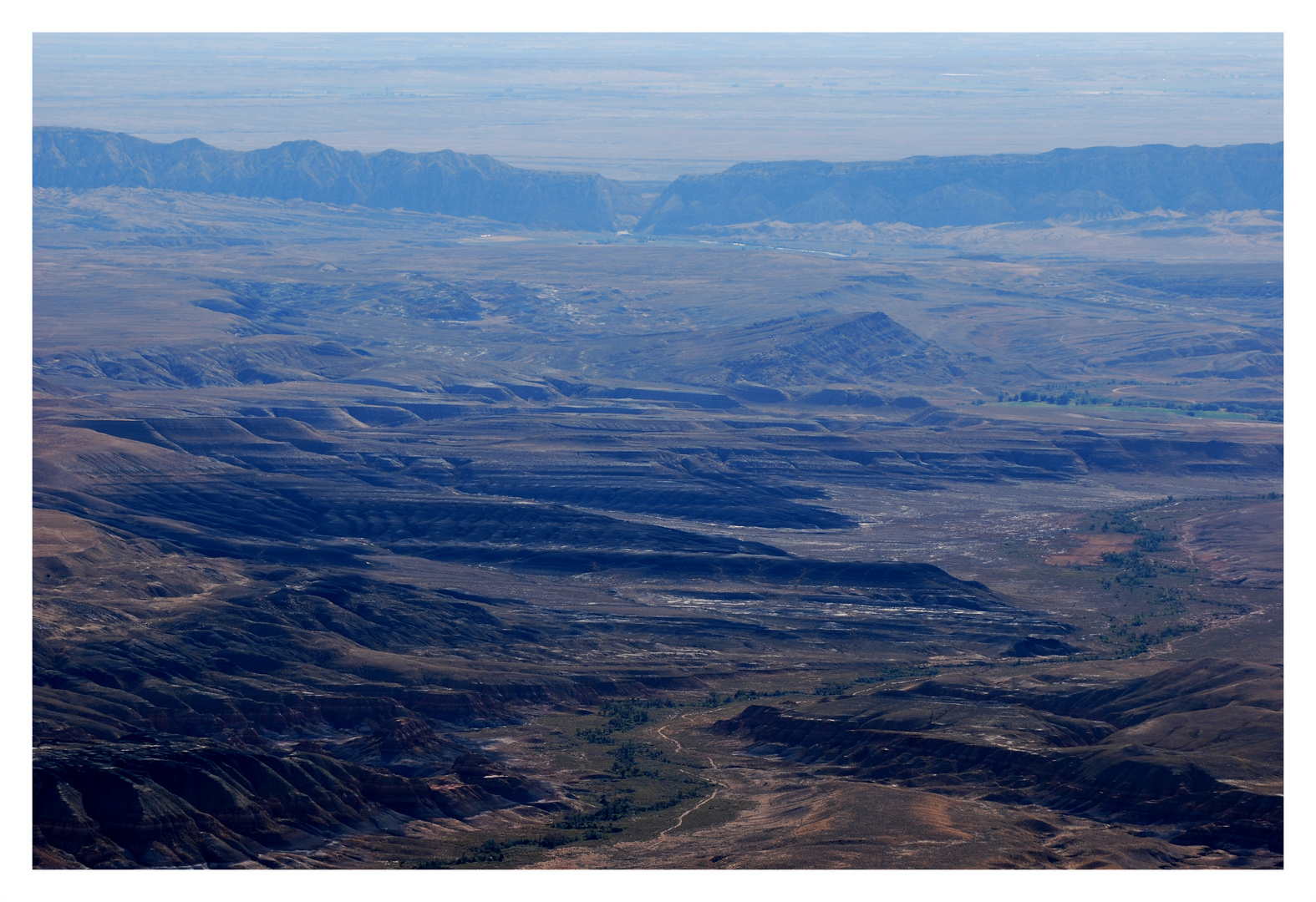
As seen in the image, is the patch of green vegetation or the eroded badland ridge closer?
the eroded badland ridge

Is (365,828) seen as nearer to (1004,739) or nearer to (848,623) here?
(1004,739)

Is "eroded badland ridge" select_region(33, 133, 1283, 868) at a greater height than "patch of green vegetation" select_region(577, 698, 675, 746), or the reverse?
"eroded badland ridge" select_region(33, 133, 1283, 868)

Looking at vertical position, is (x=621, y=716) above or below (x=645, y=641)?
below

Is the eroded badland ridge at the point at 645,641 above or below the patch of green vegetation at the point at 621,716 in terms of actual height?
above

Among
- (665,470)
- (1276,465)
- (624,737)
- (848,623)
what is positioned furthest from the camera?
(1276,465)

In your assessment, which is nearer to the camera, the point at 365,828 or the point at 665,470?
the point at 365,828

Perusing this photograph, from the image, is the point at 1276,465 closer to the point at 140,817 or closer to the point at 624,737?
the point at 624,737

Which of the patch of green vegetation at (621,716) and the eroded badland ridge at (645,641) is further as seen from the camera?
the patch of green vegetation at (621,716)

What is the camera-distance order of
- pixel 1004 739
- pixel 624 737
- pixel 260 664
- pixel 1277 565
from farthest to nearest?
pixel 1277 565, pixel 260 664, pixel 624 737, pixel 1004 739

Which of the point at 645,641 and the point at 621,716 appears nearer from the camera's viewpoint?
the point at 621,716

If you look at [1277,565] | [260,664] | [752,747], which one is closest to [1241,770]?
[752,747]
